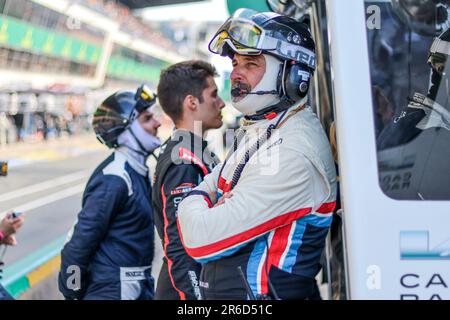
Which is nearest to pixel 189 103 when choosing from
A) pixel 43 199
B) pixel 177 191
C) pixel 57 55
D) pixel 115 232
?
pixel 177 191

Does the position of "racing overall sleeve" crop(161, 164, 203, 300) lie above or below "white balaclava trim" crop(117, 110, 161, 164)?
below

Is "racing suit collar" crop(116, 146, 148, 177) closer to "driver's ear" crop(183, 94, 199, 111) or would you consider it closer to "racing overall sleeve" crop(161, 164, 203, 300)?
"driver's ear" crop(183, 94, 199, 111)

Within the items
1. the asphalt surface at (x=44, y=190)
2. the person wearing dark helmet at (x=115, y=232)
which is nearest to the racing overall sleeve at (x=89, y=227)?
the person wearing dark helmet at (x=115, y=232)

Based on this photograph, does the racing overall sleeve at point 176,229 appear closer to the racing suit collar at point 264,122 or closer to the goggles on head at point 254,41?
the racing suit collar at point 264,122

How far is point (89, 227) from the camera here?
122 inches

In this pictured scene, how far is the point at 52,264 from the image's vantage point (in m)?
5.54

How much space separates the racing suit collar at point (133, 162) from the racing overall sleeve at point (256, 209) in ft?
4.76

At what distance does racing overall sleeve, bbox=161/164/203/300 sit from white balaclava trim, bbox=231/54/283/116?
589 mm

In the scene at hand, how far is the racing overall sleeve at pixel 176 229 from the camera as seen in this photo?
2.57 m

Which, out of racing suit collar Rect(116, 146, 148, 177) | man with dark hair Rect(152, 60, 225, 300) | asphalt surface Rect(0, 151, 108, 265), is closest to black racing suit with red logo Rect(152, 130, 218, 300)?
man with dark hair Rect(152, 60, 225, 300)

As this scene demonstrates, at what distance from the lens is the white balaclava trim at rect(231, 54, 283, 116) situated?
207cm
